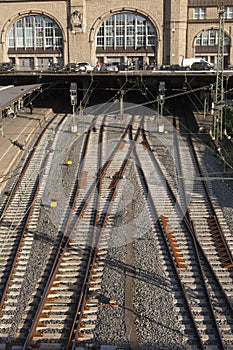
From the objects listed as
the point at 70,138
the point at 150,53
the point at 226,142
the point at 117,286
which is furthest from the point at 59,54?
the point at 117,286

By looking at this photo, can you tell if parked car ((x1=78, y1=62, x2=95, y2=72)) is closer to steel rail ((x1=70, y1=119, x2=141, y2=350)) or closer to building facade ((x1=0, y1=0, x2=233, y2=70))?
building facade ((x1=0, y1=0, x2=233, y2=70))

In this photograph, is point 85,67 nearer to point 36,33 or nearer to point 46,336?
point 36,33

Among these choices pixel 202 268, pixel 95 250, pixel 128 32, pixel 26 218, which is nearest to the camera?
pixel 202 268

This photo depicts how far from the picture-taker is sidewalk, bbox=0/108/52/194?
22252 mm

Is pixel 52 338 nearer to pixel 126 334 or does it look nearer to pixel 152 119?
pixel 126 334

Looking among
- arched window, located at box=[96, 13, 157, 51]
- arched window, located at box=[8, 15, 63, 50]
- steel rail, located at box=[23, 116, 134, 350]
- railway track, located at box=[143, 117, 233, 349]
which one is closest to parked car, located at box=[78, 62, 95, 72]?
arched window, located at box=[96, 13, 157, 51]

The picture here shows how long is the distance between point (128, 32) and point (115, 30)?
155 cm

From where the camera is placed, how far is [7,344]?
10.3 meters

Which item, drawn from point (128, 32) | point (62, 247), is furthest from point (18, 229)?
point (128, 32)

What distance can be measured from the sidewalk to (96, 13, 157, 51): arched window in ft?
70.1

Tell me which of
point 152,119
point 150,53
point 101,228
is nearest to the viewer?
point 101,228

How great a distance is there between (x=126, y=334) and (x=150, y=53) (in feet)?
156

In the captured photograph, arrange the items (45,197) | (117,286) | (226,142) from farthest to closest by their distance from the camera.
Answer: (226,142) → (45,197) → (117,286)

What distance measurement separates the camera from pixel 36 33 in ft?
182
